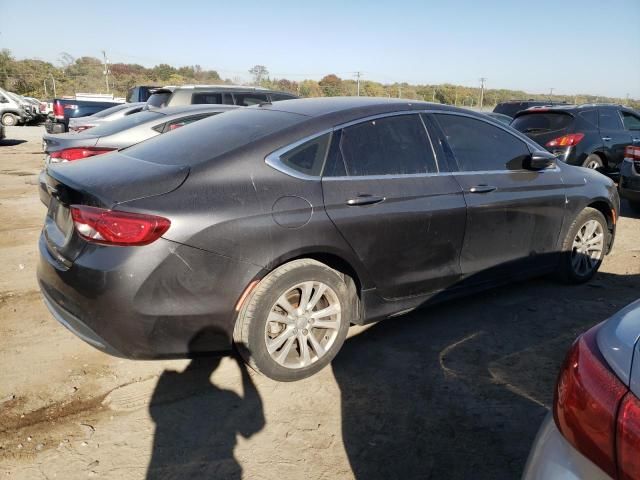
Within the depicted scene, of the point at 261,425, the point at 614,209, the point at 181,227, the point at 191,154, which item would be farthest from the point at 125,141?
the point at 614,209

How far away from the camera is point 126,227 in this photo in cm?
255

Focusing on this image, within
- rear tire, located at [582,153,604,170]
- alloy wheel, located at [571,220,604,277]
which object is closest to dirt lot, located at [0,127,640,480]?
alloy wheel, located at [571,220,604,277]

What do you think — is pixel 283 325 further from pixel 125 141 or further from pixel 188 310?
pixel 125 141

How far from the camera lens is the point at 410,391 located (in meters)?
3.04

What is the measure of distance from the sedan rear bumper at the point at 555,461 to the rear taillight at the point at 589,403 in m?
0.02

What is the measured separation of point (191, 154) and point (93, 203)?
0.63 metres

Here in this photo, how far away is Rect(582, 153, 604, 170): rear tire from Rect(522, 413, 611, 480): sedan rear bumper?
27.9ft

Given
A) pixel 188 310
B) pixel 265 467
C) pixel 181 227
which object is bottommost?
pixel 265 467

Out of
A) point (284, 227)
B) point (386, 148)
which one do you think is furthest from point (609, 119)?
point (284, 227)

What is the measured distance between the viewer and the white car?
4.08 feet

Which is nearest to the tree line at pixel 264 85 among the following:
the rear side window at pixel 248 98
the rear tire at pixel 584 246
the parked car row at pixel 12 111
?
the parked car row at pixel 12 111

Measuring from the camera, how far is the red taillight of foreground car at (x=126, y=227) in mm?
2547

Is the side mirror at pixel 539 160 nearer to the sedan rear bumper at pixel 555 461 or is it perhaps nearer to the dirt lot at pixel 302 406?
the dirt lot at pixel 302 406

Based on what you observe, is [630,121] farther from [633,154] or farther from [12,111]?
[12,111]
